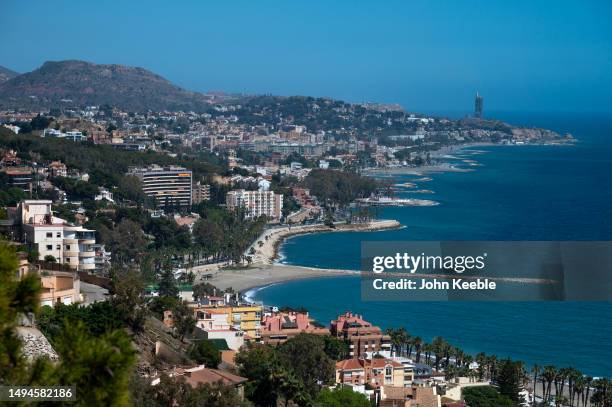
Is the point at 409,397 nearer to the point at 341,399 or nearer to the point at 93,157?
the point at 341,399

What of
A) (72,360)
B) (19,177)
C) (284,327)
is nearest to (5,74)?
(19,177)

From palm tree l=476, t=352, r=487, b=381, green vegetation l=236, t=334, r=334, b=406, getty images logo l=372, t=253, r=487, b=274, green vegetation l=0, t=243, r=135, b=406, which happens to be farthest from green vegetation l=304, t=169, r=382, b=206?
green vegetation l=0, t=243, r=135, b=406

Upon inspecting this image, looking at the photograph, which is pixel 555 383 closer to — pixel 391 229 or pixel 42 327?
pixel 42 327

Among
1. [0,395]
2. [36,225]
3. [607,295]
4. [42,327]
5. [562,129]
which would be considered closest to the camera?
[0,395]

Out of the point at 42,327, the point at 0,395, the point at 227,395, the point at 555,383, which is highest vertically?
the point at 0,395

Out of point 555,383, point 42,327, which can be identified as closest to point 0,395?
point 42,327

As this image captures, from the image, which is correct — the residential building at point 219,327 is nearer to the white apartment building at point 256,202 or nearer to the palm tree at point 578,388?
the palm tree at point 578,388
